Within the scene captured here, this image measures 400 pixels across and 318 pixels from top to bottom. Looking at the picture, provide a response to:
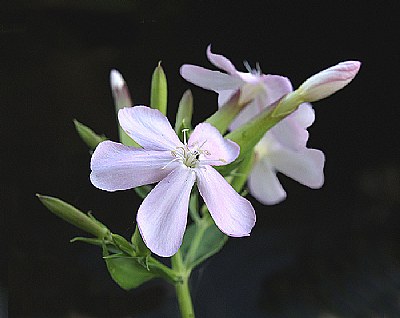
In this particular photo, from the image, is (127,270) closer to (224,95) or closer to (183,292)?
(183,292)

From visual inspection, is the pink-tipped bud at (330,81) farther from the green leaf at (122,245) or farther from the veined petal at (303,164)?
the green leaf at (122,245)

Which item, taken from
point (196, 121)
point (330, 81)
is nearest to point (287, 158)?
point (330, 81)

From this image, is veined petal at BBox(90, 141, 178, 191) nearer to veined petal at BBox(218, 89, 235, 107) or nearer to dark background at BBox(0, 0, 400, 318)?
veined petal at BBox(218, 89, 235, 107)

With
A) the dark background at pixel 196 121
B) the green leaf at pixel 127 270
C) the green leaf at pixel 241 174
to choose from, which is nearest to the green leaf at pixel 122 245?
the green leaf at pixel 127 270

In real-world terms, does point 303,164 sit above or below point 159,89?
below

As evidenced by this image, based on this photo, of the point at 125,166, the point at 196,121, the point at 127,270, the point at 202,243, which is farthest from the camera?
the point at 196,121

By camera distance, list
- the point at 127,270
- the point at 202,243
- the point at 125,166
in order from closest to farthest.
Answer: the point at 125,166 → the point at 127,270 → the point at 202,243

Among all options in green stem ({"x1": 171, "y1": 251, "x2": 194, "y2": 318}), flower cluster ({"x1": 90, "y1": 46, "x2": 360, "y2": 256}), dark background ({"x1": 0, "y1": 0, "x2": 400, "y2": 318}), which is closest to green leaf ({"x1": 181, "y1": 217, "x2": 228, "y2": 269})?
green stem ({"x1": 171, "y1": 251, "x2": 194, "y2": 318})
